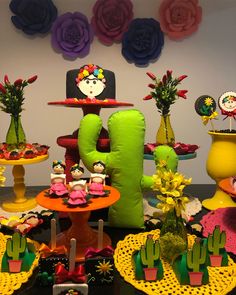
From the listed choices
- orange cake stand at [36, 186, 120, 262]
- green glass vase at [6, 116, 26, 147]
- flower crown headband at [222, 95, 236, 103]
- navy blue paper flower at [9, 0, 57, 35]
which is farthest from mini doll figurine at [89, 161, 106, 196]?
navy blue paper flower at [9, 0, 57, 35]

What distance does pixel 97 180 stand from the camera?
79 cm

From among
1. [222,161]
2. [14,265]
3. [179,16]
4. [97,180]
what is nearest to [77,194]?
[97,180]

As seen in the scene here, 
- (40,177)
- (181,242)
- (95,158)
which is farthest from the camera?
(40,177)

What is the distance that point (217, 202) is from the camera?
3.40ft

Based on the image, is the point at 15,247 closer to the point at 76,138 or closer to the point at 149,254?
the point at 149,254

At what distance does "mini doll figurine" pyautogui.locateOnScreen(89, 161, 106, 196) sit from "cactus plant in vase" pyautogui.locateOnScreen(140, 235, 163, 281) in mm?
190

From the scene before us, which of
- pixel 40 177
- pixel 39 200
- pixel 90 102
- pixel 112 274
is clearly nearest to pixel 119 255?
pixel 112 274

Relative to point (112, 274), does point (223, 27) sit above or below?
above

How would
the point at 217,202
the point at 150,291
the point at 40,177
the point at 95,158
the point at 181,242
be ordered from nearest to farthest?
the point at 150,291
the point at 181,242
the point at 95,158
the point at 217,202
the point at 40,177

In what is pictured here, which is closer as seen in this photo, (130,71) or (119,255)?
(119,255)

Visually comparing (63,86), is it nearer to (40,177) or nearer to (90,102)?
(40,177)

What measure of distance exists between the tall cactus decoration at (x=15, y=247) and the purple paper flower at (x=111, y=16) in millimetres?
1054

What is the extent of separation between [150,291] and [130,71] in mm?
1111

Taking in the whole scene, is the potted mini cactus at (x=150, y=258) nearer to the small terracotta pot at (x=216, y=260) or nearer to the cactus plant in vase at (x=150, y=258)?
the cactus plant in vase at (x=150, y=258)
